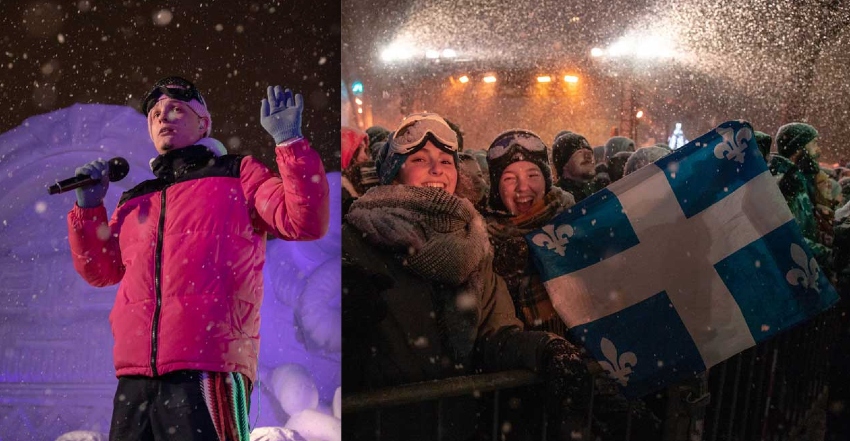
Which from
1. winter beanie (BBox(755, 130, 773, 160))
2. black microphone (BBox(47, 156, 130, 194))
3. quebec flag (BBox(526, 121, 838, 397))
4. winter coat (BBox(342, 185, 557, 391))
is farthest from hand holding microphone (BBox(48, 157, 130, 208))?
winter beanie (BBox(755, 130, 773, 160))

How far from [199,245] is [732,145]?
207 centimetres

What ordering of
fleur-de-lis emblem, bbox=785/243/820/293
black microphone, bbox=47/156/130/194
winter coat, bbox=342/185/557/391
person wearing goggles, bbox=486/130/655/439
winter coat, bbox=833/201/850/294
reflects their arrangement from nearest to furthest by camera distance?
1. black microphone, bbox=47/156/130/194
2. winter coat, bbox=342/185/557/391
3. fleur-de-lis emblem, bbox=785/243/820/293
4. person wearing goggles, bbox=486/130/655/439
5. winter coat, bbox=833/201/850/294

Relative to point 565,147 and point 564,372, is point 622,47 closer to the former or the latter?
point 565,147

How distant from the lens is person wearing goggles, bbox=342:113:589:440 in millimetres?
2197

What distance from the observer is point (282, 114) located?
6.13 feet

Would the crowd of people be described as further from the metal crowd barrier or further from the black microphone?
the black microphone

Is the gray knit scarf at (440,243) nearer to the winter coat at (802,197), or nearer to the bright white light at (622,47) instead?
the winter coat at (802,197)

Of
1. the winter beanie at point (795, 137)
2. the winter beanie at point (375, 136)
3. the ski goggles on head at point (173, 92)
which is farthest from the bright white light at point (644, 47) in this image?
the ski goggles on head at point (173, 92)

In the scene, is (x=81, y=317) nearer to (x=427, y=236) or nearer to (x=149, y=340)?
(x=149, y=340)

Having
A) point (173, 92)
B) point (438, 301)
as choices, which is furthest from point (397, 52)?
point (173, 92)

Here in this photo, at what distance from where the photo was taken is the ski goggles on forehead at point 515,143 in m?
3.03

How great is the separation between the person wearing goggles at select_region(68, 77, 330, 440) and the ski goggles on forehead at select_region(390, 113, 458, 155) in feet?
2.26

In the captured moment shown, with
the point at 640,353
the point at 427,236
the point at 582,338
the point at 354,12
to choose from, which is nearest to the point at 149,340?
the point at 427,236

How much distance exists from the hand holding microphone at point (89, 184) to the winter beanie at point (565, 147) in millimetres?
2834
